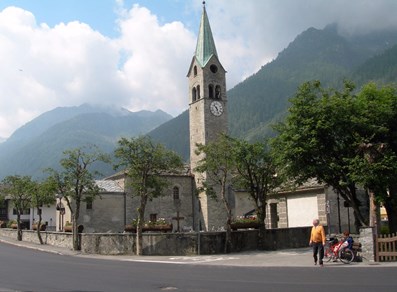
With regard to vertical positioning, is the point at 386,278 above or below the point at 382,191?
below

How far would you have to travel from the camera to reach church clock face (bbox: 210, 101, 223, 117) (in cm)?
5391

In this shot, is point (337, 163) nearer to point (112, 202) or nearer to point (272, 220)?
point (272, 220)

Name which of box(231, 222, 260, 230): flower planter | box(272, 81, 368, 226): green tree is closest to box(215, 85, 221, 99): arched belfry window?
box(231, 222, 260, 230): flower planter

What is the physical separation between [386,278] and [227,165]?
16.2m

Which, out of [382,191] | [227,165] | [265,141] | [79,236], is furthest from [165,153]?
[382,191]

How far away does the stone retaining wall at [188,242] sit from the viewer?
27.2 m

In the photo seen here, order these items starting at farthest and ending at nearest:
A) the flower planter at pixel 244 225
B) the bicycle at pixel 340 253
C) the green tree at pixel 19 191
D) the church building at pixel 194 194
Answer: the church building at pixel 194 194 < the green tree at pixel 19 191 < the flower planter at pixel 244 225 < the bicycle at pixel 340 253

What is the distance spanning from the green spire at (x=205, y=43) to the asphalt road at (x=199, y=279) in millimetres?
41757

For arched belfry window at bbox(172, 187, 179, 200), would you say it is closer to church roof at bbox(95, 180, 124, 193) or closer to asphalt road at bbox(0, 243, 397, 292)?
church roof at bbox(95, 180, 124, 193)

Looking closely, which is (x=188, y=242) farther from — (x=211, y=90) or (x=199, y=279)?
(x=211, y=90)

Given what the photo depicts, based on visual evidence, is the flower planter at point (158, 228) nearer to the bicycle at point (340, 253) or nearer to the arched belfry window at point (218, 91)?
the bicycle at point (340, 253)

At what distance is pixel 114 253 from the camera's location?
2800cm

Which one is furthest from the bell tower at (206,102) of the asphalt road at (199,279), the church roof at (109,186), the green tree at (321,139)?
the asphalt road at (199,279)

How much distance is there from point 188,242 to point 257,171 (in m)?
6.39
